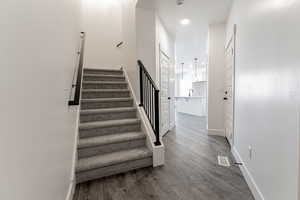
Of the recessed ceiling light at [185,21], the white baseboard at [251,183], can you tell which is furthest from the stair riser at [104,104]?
the recessed ceiling light at [185,21]

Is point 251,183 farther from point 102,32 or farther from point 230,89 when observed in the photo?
point 102,32

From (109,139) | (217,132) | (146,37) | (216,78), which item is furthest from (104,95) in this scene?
(217,132)

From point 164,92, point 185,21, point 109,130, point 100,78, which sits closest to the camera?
point 109,130

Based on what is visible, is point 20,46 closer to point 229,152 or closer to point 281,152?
point 281,152

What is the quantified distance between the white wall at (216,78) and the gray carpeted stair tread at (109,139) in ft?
7.63

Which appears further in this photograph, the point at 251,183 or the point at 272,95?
the point at 251,183

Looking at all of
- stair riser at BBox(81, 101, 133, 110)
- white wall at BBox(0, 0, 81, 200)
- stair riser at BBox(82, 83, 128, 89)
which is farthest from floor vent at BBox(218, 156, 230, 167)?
stair riser at BBox(82, 83, 128, 89)

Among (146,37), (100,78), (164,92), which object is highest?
(146,37)

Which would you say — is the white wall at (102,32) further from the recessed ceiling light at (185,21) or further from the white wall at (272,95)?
the white wall at (272,95)

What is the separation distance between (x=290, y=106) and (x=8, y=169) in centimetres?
161

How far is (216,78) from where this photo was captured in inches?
161

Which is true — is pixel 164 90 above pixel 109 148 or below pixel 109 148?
above

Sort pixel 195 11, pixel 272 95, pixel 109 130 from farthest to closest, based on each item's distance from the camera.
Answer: pixel 195 11 < pixel 109 130 < pixel 272 95

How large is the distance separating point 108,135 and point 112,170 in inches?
23.3
